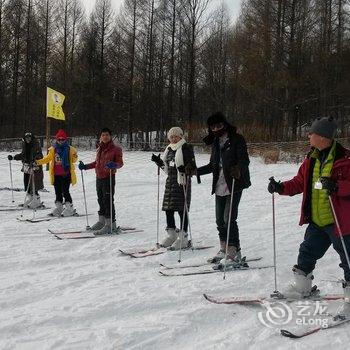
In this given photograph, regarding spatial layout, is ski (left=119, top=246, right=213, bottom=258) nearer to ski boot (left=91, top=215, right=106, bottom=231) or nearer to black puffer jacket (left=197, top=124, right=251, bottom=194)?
black puffer jacket (left=197, top=124, right=251, bottom=194)

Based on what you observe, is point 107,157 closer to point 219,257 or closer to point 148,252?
point 148,252

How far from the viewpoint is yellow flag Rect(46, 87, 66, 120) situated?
18.7 metres

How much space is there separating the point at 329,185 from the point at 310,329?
107cm

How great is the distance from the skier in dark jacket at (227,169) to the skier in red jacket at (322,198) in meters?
1.16

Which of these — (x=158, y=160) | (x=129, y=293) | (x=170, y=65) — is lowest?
(x=129, y=293)

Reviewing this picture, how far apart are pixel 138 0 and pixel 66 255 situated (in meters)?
27.8

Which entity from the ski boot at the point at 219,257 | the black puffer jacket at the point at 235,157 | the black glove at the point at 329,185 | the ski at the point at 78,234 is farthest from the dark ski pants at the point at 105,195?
the black glove at the point at 329,185

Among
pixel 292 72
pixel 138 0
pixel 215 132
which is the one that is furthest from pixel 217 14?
pixel 215 132

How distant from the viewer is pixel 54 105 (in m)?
18.9

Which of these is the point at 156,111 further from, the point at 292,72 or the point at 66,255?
the point at 66,255

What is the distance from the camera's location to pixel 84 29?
34406 mm

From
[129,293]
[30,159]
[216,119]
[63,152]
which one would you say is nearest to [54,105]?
[30,159]

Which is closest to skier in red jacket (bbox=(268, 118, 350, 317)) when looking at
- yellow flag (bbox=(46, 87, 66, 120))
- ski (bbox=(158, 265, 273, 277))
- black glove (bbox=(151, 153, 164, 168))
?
ski (bbox=(158, 265, 273, 277))

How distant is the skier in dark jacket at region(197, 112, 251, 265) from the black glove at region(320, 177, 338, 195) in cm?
157
